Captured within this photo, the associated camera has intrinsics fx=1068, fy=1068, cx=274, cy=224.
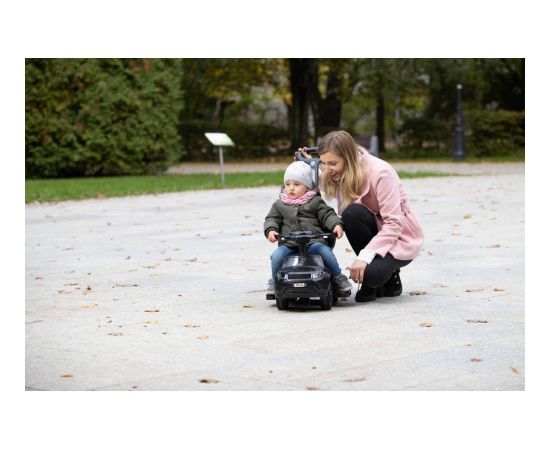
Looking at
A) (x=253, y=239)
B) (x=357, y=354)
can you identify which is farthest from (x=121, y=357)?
(x=253, y=239)

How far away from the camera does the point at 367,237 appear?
23.9 feet

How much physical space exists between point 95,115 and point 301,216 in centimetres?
1857

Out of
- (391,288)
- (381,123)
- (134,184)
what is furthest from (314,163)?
(381,123)

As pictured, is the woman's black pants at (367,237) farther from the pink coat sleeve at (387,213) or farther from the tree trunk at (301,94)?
the tree trunk at (301,94)

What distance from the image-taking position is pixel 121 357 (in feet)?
18.4

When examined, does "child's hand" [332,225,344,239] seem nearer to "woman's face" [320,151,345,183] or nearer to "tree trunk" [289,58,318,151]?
"woman's face" [320,151,345,183]

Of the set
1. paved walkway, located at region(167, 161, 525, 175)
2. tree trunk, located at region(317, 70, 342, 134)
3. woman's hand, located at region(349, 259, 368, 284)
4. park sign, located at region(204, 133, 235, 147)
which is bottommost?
woman's hand, located at region(349, 259, 368, 284)

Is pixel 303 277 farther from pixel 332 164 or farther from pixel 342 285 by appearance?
pixel 332 164

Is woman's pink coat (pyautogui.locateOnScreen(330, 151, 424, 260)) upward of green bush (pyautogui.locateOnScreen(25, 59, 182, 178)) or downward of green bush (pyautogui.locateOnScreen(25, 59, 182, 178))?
downward

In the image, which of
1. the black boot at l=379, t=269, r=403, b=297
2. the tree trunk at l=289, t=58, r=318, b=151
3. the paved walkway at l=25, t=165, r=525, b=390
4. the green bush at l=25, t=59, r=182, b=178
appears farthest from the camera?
the tree trunk at l=289, t=58, r=318, b=151

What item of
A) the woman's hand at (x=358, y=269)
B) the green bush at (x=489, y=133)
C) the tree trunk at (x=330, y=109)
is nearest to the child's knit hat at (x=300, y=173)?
the woman's hand at (x=358, y=269)

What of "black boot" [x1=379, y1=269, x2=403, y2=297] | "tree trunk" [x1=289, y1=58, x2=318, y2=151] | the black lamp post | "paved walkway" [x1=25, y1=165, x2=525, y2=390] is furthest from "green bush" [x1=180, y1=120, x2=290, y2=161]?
"black boot" [x1=379, y1=269, x2=403, y2=297]

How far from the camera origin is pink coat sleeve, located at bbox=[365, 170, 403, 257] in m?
7.07

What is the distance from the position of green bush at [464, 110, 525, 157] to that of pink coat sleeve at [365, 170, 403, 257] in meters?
26.7
